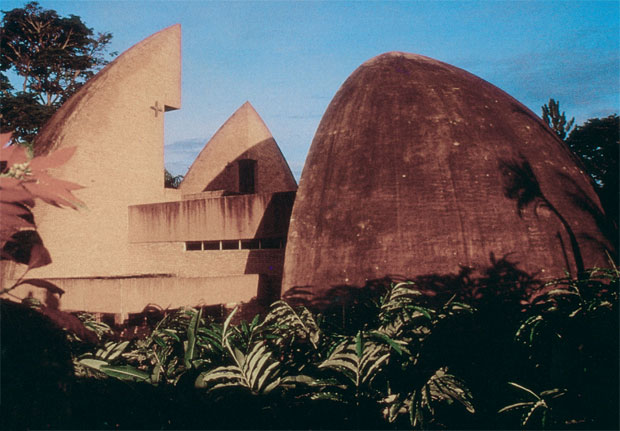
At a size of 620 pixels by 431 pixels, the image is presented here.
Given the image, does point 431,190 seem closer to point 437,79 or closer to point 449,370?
point 437,79

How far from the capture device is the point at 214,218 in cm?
1362

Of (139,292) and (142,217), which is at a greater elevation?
(142,217)

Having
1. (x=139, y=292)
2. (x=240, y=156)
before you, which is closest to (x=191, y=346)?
(x=139, y=292)

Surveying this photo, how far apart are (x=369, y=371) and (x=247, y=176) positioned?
19.8m

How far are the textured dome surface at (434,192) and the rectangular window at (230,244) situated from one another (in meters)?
3.22

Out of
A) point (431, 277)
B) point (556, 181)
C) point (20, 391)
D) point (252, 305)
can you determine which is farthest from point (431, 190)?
point (20, 391)

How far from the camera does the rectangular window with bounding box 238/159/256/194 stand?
854 inches

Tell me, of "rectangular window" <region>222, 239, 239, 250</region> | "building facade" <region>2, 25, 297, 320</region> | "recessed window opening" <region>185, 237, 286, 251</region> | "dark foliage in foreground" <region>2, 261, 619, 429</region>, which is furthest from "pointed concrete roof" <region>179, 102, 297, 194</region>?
"dark foliage in foreground" <region>2, 261, 619, 429</region>

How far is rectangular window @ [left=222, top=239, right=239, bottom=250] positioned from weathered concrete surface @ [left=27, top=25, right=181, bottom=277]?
3.80m

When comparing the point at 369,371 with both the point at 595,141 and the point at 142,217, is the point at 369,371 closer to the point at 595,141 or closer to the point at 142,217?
the point at 142,217

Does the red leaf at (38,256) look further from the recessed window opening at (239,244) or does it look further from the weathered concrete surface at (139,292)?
the recessed window opening at (239,244)

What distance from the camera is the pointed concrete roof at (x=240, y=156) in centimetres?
2492

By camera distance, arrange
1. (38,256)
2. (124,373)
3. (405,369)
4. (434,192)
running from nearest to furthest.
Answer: (38,256) → (124,373) → (405,369) → (434,192)

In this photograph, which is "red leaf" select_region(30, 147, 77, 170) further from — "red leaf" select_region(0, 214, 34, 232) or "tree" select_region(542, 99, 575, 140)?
"tree" select_region(542, 99, 575, 140)
